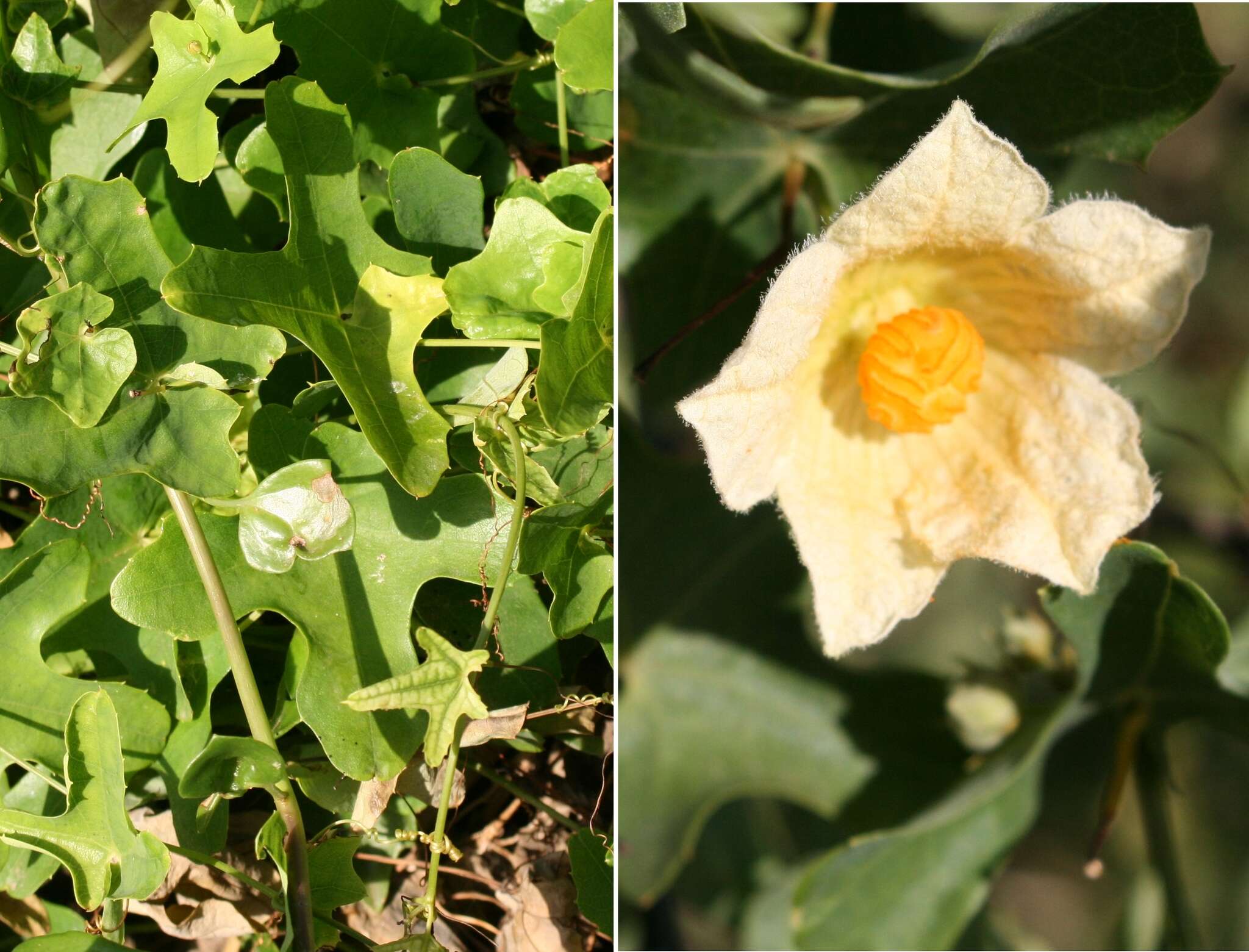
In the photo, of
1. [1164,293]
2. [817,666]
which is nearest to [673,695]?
[817,666]

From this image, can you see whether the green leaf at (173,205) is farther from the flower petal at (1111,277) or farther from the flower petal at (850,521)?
the flower petal at (1111,277)

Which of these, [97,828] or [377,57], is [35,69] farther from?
[97,828]

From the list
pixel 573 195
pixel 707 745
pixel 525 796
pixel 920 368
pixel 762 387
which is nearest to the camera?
pixel 762 387

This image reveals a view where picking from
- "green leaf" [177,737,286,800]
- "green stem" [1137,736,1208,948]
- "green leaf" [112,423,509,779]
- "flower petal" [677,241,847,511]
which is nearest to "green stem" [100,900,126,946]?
"green leaf" [177,737,286,800]

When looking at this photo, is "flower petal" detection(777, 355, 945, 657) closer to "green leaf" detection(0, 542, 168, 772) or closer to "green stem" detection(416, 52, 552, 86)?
"green stem" detection(416, 52, 552, 86)

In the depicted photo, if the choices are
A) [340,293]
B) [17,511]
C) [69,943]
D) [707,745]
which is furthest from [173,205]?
[707,745]

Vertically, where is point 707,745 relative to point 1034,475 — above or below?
below

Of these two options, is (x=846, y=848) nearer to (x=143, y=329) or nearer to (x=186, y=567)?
(x=186, y=567)
